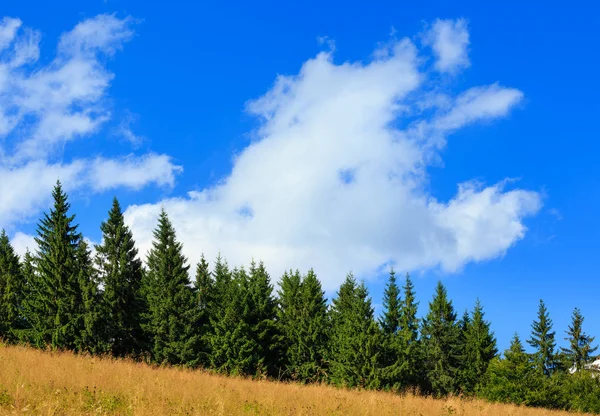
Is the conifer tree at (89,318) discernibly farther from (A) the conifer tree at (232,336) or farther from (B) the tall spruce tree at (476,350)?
(B) the tall spruce tree at (476,350)

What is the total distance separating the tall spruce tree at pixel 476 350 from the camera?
51.2 m

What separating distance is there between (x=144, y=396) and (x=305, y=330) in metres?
34.9

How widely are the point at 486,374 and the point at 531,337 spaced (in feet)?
66.6

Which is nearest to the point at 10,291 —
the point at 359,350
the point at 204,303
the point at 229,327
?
the point at 204,303

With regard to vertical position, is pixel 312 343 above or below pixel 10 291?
below

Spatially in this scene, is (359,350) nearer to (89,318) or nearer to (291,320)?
(291,320)

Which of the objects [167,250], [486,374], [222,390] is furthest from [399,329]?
[222,390]

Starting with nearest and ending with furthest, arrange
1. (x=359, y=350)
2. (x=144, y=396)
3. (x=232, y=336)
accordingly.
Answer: (x=144, y=396), (x=359, y=350), (x=232, y=336)

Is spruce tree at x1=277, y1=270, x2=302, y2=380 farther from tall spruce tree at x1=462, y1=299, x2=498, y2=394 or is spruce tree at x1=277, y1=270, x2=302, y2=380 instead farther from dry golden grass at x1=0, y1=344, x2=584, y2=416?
dry golden grass at x1=0, y1=344, x2=584, y2=416

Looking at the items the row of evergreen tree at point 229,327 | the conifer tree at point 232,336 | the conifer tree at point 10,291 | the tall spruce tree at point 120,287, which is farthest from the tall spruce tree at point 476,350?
the conifer tree at point 10,291

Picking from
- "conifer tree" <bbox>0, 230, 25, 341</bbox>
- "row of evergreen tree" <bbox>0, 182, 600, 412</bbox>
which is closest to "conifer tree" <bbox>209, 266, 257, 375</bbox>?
"row of evergreen tree" <bbox>0, 182, 600, 412</bbox>

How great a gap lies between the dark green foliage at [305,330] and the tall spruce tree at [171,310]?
9077 mm

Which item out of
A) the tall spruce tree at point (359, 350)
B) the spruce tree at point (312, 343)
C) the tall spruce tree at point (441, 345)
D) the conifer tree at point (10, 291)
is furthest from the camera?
the tall spruce tree at point (441, 345)

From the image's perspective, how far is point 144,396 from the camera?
419 inches
